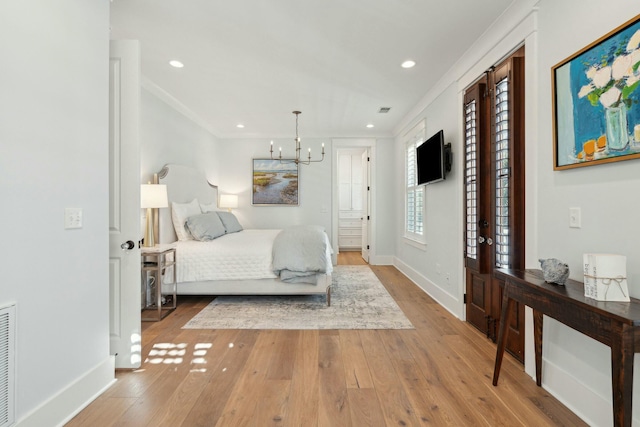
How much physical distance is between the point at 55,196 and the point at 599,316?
2.58m

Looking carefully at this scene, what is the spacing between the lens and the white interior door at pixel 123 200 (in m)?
2.06

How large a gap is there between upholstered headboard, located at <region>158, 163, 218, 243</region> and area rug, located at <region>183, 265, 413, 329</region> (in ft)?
3.62

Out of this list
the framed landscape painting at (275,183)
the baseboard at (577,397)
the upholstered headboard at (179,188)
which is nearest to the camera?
the baseboard at (577,397)

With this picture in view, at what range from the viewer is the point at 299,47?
8.89ft

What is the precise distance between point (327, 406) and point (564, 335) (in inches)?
57.4

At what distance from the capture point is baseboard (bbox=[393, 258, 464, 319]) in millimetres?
3123

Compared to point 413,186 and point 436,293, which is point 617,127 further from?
point 413,186

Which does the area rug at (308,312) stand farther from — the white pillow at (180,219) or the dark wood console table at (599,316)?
the dark wood console table at (599,316)

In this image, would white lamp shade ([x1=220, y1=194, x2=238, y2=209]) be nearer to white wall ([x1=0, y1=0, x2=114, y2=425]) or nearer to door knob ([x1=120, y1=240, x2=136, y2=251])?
door knob ([x1=120, y1=240, x2=136, y2=251])

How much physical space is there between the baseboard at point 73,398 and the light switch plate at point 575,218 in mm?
2948

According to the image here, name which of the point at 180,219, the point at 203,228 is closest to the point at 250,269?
the point at 203,228

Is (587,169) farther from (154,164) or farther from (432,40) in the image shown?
(154,164)

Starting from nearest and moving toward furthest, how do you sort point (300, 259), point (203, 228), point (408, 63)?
point (408, 63), point (300, 259), point (203, 228)

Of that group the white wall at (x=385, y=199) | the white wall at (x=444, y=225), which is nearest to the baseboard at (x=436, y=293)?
the white wall at (x=444, y=225)
